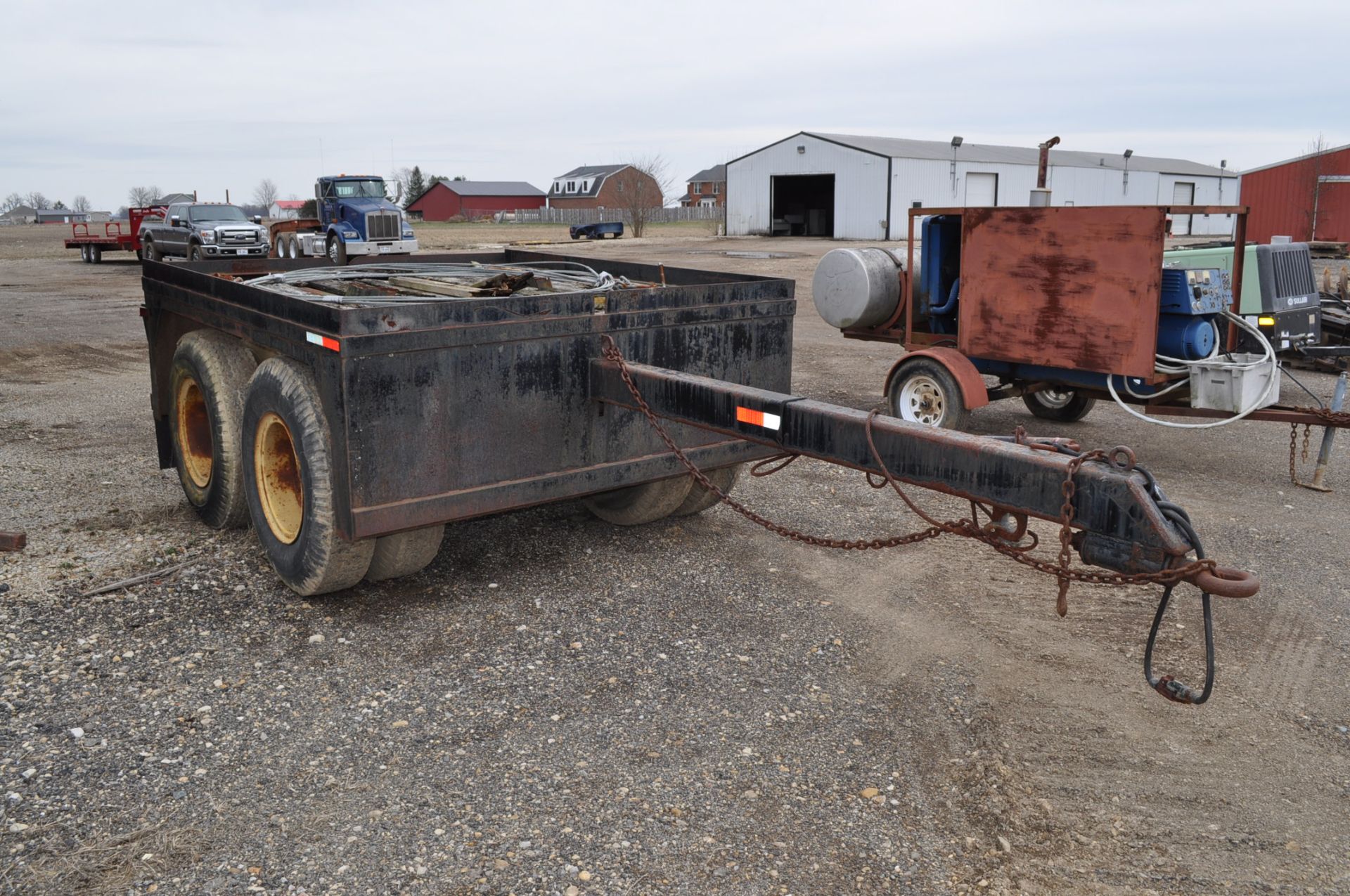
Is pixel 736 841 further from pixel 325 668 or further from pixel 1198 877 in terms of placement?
pixel 325 668

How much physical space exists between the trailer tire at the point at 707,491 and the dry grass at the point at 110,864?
334 centimetres

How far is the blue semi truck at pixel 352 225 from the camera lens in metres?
27.6

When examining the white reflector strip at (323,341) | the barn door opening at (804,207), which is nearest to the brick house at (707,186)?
the barn door opening at (804,207)

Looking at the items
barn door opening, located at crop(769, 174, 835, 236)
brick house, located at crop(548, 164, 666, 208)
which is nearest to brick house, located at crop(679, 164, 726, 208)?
brick house, located at crop(548, 164, 666, 208)

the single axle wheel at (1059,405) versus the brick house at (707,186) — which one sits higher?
the brick house at (707,186)

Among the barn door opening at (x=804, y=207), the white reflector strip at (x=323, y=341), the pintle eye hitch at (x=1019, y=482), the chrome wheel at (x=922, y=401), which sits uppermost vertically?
the barn door opening at (x=804, y=207)

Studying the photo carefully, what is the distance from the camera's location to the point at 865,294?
9422 millimetres

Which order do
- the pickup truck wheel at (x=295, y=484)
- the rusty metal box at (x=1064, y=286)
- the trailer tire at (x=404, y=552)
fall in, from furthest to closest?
the rusty metal box at (x=1064, y=286) → the trailer tire at (x=404, y=552) → the pickup truck wheel at (x=295, y=484)

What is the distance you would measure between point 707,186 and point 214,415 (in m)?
95.4

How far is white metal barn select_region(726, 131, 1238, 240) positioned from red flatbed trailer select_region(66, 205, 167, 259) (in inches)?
912

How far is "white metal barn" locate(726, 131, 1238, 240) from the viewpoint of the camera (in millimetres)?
41656

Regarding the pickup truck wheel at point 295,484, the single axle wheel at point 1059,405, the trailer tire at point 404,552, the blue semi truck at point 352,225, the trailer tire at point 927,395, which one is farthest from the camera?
the blue semi truck at point 352,225

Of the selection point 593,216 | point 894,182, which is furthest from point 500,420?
point 593,216

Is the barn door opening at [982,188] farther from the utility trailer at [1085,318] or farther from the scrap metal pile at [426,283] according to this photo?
the scrap metal pile at [426,283]
